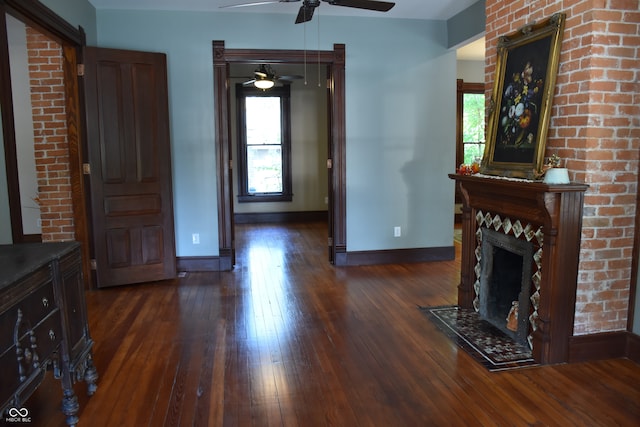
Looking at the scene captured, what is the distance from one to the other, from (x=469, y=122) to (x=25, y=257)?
24.8 ft

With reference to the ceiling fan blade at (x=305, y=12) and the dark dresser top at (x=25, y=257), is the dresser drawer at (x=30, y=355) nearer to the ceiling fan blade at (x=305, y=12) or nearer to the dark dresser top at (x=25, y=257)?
the dark dresser top at (x=25, y=257)

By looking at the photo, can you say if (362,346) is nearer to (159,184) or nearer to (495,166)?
(495,166)

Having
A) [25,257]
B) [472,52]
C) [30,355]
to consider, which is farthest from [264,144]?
[30,355]

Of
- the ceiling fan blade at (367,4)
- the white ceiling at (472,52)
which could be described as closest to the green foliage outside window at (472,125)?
the white ceiling at (472,52)

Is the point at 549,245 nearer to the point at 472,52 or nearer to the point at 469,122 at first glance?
the point at 472,52

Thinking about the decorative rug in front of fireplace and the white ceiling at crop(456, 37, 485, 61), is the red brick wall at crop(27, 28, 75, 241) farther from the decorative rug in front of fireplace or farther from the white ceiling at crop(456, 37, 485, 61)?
the white ceiling at crop(456, 37, 485, 61)

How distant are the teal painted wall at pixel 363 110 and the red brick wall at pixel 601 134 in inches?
94.6

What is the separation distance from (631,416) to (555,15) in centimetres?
223

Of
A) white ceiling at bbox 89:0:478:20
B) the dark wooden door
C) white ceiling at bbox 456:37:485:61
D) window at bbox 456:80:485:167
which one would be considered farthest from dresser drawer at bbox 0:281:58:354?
window at bbox 456:80:485:167

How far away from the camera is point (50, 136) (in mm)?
4559

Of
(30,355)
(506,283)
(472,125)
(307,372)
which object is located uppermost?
(472,125)

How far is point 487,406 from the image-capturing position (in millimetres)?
2439

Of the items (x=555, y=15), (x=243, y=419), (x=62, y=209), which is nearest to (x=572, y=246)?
(x=555, y=15)

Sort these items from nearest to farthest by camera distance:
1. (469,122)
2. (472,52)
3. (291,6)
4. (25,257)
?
(25,257), (291,6), (472,52), (469,122)
